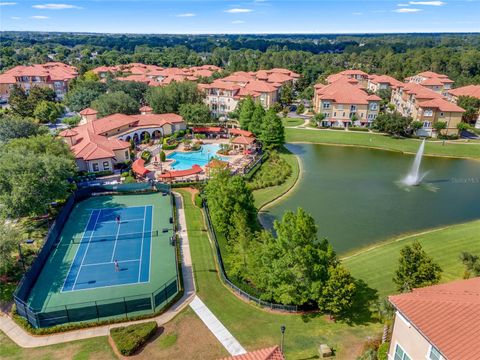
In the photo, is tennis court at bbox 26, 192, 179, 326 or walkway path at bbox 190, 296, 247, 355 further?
tennis court at bbox 26, 192, 179, 326

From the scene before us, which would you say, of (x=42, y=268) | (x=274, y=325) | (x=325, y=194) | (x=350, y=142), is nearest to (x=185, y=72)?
(x=350, y=142)

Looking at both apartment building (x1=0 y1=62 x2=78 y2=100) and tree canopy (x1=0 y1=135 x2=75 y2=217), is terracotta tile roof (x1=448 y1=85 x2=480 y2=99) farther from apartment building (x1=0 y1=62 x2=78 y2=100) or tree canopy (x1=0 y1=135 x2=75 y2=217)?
apartment building (x1=0 y1=62 x2=78 y2=100)

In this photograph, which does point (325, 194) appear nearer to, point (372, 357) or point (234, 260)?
point (234, 260)

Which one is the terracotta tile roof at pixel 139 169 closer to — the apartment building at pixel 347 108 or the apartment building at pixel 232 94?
the apartment building at pixel 232 94

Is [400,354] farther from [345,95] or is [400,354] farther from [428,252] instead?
[345,95]

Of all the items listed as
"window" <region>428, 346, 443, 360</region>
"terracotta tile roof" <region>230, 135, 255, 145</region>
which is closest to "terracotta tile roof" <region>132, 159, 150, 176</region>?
"terracotta tile roof" <region>230, 135, 255, 145</region>

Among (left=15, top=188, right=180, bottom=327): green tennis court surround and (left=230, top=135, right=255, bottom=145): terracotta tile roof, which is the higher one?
(left=230, top=135, right=255, bottom=145): terracotta tile roof

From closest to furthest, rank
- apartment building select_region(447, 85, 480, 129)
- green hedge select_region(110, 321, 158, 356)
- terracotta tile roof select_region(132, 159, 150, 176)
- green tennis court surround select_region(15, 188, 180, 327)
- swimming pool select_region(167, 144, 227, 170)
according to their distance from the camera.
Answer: green hedge select_region(110, 321, 158, 356), green tennis court surround select_region(15, 188, 180, 327), terracotta tile roof select_region(132, 159, 150, 176), swimming pool select_region(167, 144, 227, 170), apartment building select_region(447, 85, 480, 129)
